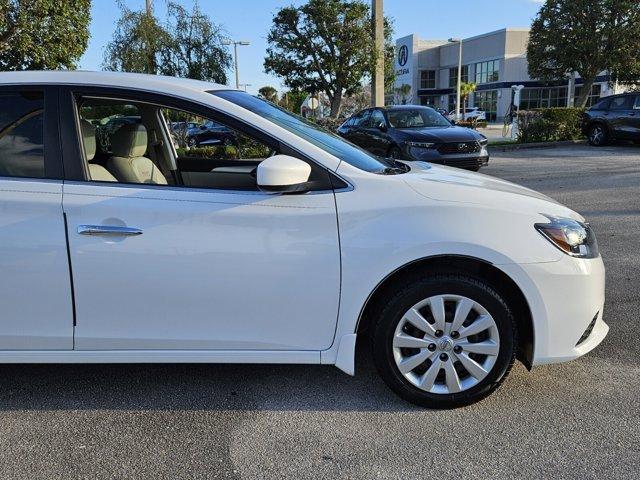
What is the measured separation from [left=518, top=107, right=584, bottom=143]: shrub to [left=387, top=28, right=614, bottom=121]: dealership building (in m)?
26.8

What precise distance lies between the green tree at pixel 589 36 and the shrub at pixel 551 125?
7.70 metres

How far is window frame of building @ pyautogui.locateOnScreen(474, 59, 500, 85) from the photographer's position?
57.3m

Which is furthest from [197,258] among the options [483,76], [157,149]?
[483,76]

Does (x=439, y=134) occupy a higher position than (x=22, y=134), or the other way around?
(x=22, y=134)

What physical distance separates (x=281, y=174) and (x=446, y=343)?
1.20 m

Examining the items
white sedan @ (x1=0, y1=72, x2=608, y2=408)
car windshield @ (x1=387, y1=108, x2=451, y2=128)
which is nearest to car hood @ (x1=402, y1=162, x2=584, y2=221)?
white sedan @ (x1=0, y1=72, x2=608, y2=408)

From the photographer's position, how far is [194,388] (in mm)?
3285

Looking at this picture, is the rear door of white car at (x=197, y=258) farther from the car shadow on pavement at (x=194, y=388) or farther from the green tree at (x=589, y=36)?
the green tree at (x=589, y=36)

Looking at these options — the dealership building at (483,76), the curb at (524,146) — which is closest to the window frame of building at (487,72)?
the dealership building at (483,76)

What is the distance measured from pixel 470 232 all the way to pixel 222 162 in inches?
90.5

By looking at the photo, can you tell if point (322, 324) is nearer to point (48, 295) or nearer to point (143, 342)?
point (143, 342)

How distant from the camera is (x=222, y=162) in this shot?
14.6 ft

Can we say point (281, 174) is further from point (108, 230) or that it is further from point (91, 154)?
point (91, 154)

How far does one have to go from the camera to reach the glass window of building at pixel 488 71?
57281 millimetres
